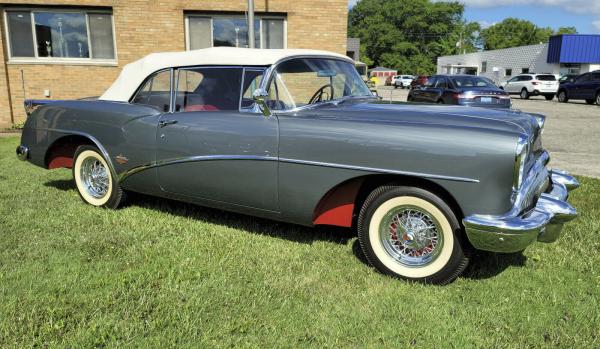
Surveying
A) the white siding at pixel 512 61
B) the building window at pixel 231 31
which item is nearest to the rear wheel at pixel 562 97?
the white siding at pixel 512 61

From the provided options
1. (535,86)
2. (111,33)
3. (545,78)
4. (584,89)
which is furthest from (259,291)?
(545,78)

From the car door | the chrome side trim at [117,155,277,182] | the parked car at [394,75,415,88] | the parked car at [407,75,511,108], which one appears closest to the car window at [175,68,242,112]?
the car door

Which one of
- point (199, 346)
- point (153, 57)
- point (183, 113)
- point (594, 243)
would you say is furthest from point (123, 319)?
point (594, 243)

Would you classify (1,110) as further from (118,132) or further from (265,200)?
(265,200)

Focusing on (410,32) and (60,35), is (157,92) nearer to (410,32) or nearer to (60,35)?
(60,35)

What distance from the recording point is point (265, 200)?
144 inches

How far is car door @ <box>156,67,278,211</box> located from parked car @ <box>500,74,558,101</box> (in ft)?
93.0

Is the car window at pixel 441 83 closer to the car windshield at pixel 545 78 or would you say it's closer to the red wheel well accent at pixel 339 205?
the red wheel well accent at pixel 339 205

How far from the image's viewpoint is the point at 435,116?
132 inches

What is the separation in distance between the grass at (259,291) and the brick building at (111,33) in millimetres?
7582

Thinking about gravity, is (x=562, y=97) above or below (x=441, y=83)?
below

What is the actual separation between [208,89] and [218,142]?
2.01ft

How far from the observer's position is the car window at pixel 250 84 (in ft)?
12.5

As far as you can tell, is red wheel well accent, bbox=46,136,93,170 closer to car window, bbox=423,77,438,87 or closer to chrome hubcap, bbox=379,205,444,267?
chrome hubcap, bbox=379,205,444,267
